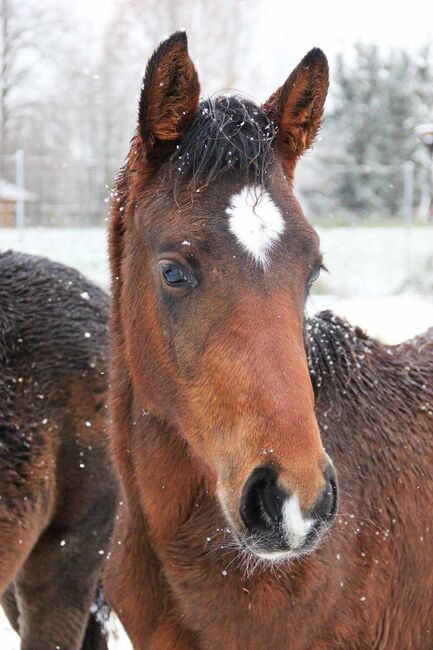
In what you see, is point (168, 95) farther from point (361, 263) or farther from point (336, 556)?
point (361, 263)

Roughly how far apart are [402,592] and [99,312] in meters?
2.31

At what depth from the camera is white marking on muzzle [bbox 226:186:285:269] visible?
8.02 feet

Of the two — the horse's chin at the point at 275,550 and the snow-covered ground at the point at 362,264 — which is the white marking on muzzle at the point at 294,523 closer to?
the horse's chin at the point at 275,550

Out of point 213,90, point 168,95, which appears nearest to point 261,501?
point 168,95

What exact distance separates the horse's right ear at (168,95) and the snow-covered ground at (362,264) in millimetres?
10789

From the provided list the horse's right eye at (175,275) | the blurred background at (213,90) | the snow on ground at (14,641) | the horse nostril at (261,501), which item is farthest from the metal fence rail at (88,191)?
the horse nostril at (261,501)

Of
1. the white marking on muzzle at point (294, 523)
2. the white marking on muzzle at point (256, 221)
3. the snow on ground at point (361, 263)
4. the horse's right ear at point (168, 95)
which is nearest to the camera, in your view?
the white marking on muzzle at point (294, 523)

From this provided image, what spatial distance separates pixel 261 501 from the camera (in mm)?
2180

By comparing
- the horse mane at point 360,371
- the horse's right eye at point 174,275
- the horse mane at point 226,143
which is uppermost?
the horse mane at point 226,143

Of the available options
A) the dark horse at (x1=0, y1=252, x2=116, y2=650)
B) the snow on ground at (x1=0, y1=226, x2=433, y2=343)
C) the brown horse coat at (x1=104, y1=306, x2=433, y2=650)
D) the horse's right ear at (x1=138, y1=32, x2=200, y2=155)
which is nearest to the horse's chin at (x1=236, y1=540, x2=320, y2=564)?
the brown horse coat at (x1=104, y1=306, x2=433, y2=650)

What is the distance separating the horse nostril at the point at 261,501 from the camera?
7.00 feet

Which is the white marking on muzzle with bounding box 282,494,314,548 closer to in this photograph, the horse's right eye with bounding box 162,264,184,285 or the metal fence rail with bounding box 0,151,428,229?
the horse's right eye with bounding box 162,264,184,285

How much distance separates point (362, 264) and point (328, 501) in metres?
17.5

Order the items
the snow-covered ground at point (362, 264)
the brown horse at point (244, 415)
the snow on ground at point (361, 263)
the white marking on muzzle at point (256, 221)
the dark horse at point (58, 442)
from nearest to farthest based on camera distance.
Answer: the brown horse at point (244, 415) < the white marking on muzzle at point (256, 221) < the dark horse at point (58, 442) < the snow-covered ground at point (362, 264) < the snow on ground at point (361, 263)
